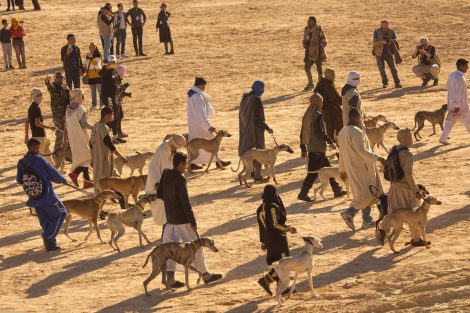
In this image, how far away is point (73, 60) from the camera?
28.1 meters

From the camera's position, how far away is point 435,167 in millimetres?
20266

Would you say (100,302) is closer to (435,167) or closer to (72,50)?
(435,167)

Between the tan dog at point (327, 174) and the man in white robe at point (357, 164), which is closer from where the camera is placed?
the man in white robe at point (357, 164)

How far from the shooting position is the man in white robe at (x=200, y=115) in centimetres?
2095

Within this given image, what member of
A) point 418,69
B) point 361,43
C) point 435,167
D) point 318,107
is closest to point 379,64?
point 418,69

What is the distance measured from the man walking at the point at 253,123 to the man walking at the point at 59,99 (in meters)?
3.99

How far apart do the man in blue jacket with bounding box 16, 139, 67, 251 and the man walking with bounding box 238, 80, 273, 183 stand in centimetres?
421

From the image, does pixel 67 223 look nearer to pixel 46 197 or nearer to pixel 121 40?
pixel 46 197

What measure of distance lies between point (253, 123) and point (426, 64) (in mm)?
11181

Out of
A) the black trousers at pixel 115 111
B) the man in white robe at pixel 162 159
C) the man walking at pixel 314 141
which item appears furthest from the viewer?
the black trousers at pixel 115 111

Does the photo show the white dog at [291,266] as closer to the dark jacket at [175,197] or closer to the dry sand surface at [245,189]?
the dry sand surface at [245,189]

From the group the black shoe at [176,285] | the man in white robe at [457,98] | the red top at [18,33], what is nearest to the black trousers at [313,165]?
the man in white robe at [457,98]

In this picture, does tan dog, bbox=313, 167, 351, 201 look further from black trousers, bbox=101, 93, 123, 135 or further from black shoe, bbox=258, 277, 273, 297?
black trousers, bbox=101, 93, 123, 135

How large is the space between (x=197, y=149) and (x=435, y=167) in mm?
4238
